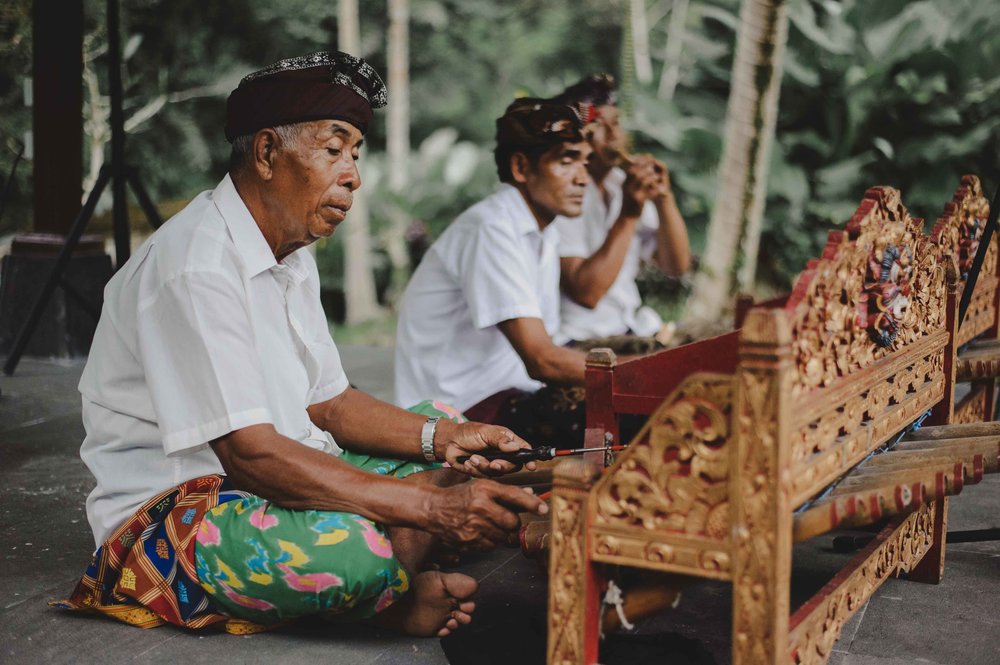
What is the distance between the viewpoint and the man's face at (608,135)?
4184 mm

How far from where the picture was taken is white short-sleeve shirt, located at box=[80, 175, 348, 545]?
215 cm

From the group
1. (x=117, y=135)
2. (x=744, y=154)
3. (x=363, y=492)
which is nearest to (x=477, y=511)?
(x=363, y=492)

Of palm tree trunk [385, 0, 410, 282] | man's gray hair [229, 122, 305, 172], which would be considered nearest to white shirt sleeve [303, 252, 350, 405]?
man's gray hair [229, 122, 305, 172]

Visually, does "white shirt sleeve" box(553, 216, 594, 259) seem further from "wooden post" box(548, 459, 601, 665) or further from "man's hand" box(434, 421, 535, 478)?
"wooden post" box(548, 459, 601, 665)

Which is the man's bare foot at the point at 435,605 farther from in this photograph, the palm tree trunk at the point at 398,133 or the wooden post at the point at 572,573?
the palm tree trunk at the point at 398,133

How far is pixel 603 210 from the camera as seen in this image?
4.45 meters

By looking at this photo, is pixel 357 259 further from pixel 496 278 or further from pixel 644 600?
pixel 644 600

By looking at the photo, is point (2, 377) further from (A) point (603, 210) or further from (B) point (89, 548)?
(A) point (603, 210)

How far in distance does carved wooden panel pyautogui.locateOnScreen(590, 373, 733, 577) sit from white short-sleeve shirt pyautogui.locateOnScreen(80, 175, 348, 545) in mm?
801

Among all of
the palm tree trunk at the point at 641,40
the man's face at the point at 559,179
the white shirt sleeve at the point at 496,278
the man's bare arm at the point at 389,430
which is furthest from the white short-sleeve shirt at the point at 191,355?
the palm tree trunk at the point at 641,40

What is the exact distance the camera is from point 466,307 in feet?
11.3

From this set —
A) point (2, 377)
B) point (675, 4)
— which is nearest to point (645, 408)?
point (2, 377)

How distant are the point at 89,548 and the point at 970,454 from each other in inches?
90.2

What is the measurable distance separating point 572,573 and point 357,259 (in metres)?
8.16
